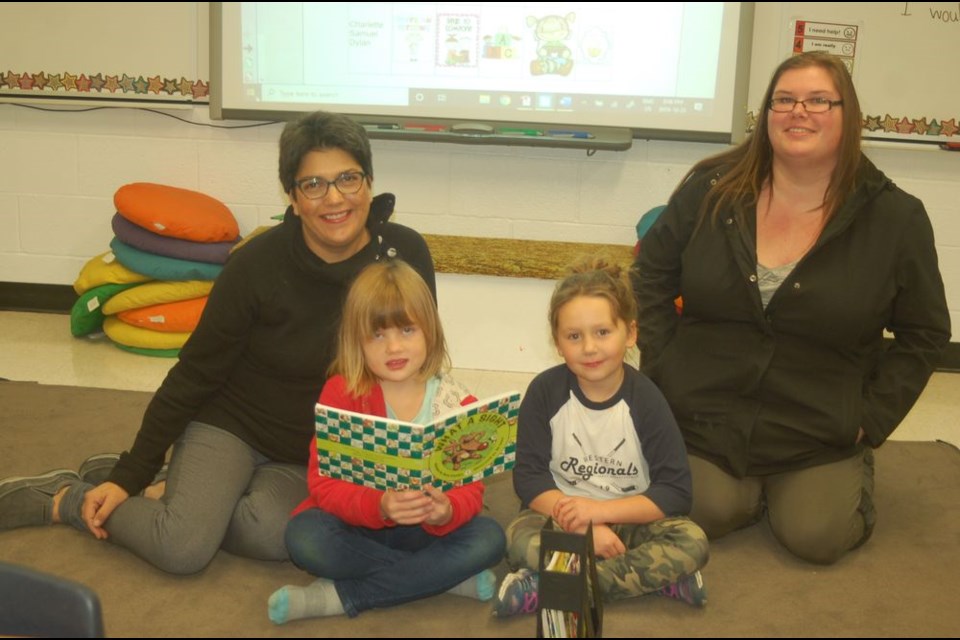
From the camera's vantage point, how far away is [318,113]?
2199 mm

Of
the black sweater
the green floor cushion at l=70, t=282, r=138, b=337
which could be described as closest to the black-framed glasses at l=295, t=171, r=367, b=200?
the black sweater

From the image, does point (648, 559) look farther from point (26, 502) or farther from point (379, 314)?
point (26, 502)

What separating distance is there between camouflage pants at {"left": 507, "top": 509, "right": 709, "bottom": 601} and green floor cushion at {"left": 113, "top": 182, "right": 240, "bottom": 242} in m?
2.07

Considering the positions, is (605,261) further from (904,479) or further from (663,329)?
(904,479)

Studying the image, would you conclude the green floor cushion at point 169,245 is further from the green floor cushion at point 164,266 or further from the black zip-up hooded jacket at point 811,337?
the black zip-up hooded jacket at point 811,337

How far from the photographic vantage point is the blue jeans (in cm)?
203

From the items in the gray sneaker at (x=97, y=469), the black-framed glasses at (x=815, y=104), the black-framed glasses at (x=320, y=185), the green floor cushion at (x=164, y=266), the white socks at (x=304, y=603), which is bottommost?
the white socks at (x=304, y=603)

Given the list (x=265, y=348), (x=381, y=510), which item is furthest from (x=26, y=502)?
(x=381, y=510)

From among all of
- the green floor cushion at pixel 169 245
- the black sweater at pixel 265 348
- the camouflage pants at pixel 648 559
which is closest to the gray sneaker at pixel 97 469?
the black sweater at pixel 265 348

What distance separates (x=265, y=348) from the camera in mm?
2264

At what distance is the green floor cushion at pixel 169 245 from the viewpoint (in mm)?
3691

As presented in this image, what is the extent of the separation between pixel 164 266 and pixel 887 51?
271 cm

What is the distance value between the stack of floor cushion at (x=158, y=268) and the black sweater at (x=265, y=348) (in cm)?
147

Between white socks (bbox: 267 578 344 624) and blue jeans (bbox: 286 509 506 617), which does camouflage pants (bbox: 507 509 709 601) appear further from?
white socks (bbox: 267 578 344 624)
